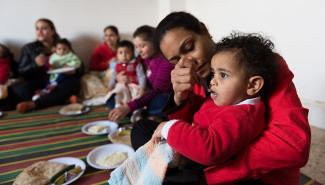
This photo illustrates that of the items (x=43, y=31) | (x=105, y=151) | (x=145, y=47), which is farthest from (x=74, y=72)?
(x=105, y=151)

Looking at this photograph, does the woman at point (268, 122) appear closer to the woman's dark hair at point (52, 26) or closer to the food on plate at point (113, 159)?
the food on plate at point (113, 159)

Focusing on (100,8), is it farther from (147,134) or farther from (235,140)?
(235,140)

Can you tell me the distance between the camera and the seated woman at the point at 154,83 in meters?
1.62

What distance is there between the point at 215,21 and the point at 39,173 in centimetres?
206

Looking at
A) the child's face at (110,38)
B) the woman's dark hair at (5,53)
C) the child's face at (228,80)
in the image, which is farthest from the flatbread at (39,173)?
the child's face at (110,38)

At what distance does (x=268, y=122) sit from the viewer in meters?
0.71

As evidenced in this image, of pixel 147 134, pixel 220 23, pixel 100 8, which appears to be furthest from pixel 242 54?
pixel 100 8

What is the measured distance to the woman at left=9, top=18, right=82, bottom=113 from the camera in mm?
2338

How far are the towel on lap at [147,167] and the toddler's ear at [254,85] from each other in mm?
288

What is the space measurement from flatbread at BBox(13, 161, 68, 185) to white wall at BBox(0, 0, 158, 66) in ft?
6.22

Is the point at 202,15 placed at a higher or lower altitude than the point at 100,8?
lower

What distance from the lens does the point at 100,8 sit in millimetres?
2883

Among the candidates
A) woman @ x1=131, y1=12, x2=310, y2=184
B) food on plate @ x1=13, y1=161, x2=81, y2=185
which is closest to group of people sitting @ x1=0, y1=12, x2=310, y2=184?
woman @ x1=131, y1=12, x2=310, y2=184

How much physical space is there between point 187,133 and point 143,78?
1.43 meters
